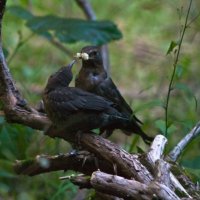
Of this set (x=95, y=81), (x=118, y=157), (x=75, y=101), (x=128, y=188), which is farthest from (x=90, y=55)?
(x=128, y=188)

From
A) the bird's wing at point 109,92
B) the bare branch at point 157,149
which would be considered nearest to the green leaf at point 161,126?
the bare branch at point 157,149

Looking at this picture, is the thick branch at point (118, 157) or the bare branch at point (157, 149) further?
the bare branch at point (157, 149)

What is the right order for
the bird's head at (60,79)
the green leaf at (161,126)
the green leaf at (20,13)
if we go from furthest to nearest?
the green leaf at (20,13)
the green leaf at (161,126)
the bird's head at (60,79)

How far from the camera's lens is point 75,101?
14.9 ft

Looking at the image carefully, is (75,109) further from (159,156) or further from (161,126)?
(161,126)

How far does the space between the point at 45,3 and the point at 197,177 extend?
17.8ft

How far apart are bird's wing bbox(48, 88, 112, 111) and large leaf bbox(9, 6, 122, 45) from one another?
149 cm

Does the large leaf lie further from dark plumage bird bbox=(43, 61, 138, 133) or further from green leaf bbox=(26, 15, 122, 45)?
dark plumage bird bbox=(43, 61, 138, 133)

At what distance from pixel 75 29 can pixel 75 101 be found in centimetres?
171

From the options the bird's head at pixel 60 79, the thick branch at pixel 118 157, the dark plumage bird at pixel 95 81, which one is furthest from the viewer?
the dark plumage bird at pixel 95 81

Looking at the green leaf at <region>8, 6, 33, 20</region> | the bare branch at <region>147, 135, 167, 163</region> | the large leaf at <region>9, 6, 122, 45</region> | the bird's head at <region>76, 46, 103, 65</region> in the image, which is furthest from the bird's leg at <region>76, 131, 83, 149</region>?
the green leaf at <region>8, 6, 33, 20</region>

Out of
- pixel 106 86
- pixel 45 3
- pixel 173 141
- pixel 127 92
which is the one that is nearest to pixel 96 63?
pixel 106 86

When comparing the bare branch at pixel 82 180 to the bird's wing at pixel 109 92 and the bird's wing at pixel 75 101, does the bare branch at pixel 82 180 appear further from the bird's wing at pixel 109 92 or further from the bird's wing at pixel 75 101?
the bird's wing at pixel 109 92

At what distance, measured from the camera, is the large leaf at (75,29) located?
6.07 m
